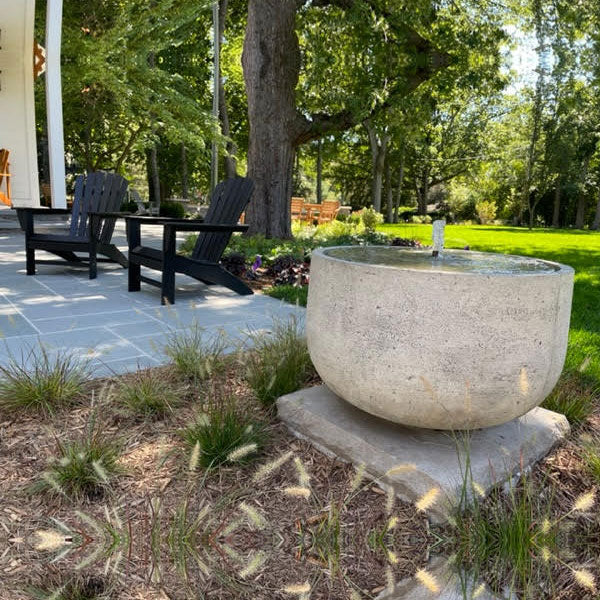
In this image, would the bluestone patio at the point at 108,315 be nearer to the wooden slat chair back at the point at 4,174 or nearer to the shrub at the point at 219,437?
the shrub at the point at 219,437

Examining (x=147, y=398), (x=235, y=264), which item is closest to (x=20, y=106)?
(x=235, y=264)

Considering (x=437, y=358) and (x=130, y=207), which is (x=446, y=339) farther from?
(x=130, y=207)

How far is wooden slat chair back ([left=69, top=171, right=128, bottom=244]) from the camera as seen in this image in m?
6.71

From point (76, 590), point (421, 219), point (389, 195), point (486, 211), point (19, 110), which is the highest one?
point (19, 110)

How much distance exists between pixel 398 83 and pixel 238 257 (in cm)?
553

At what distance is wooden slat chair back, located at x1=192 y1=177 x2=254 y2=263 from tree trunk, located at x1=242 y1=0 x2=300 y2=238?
3385mm

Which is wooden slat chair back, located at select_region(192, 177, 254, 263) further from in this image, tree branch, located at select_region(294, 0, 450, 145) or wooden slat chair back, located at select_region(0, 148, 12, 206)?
wooden slat chair back, located at select_region(0, 148, 12, 206)

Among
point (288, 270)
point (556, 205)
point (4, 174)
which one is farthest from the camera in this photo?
point (556, 205)

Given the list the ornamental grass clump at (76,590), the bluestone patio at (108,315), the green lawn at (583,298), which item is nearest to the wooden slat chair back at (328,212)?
the green lawn at (583,298)

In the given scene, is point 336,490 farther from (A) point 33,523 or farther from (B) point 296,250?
(B) point 296,250

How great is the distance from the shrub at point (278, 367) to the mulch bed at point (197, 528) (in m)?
0.34

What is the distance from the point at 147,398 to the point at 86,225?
4.84m

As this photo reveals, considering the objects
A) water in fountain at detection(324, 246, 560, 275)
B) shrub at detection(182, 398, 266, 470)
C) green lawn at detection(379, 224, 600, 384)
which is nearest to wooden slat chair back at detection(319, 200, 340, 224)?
green lawn at detection(379, 224, 600, 384)

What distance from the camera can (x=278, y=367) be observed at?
3047 millimetres
